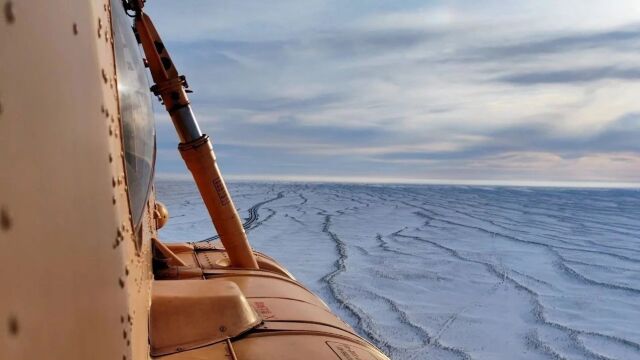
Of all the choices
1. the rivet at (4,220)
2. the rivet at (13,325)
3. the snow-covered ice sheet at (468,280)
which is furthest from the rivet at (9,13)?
the snow-covered ice sheet at (468,280)

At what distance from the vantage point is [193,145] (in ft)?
12.6

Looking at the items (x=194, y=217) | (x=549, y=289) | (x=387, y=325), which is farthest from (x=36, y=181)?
(x=194, y=217)

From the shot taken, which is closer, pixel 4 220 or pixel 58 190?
pixel 4 220

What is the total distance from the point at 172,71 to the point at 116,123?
8.37ft

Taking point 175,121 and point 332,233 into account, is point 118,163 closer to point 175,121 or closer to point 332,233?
point 175,121

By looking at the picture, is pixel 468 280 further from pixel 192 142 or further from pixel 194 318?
pixel 194 318

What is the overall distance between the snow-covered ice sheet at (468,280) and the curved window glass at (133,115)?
15.3ft

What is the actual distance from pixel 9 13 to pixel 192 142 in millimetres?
3078

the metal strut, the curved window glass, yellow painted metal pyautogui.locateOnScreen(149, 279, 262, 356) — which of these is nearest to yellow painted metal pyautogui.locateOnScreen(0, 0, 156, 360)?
the curved window glass

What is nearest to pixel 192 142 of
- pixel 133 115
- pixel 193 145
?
pixel 193 145

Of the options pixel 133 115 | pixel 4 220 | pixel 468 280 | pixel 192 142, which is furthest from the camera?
pixel 468 280

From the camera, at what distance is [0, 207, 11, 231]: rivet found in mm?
749

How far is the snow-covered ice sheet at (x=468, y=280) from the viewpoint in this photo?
21.9ft

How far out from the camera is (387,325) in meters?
6.98
